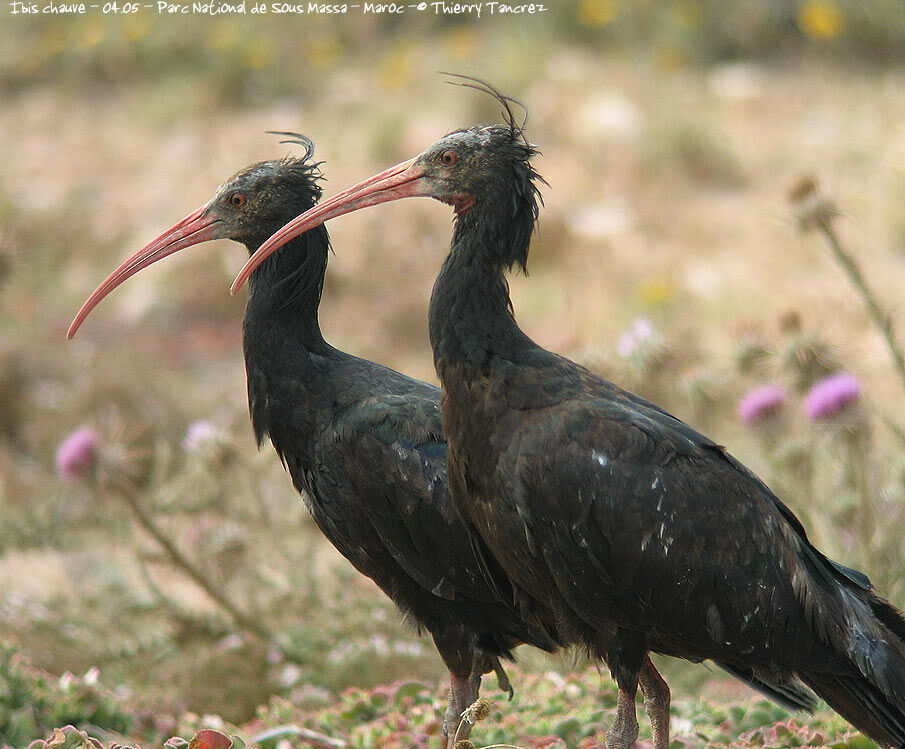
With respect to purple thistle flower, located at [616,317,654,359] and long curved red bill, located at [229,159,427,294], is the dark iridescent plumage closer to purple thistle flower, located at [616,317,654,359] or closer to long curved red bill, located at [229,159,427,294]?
long curved red bill, located at [229,159,427,294]

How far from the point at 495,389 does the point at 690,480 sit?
618mm

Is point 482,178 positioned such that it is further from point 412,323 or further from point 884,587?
point 412,323

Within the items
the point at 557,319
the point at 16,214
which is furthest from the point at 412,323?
the point at 16,214

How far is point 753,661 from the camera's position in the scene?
3557 mm

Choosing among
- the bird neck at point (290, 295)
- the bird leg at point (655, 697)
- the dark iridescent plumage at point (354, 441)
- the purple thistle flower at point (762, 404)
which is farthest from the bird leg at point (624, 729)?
the purple thistle flower at point (762, 404)

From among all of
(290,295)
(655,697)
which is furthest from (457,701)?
(290,295)

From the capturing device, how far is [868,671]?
3492 mm

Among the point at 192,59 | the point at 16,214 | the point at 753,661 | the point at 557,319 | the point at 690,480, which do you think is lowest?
the point at 753,661

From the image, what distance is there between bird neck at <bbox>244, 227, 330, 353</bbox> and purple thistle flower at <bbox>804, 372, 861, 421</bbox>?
212 cm

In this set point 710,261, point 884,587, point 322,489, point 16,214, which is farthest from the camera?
point 16,214

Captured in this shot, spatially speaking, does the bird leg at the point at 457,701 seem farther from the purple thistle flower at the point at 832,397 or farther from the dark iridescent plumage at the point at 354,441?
the purple thistle flower at the point at 832,397

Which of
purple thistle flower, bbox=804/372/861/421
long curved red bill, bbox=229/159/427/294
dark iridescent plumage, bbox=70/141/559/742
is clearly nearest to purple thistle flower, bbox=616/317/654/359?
purple thistle flower, bbox=804/372/861/421

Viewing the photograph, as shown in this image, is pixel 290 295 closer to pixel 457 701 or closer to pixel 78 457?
pixel 457 701

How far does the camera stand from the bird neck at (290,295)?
421 cm
